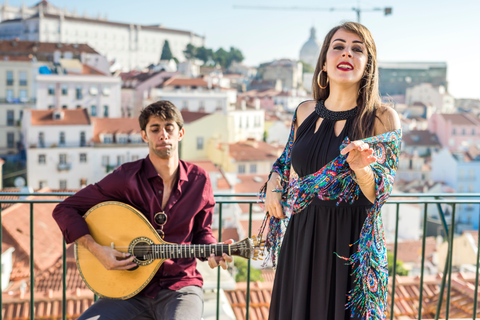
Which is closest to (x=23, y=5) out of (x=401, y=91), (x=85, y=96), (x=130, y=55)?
(x=130, y=55)

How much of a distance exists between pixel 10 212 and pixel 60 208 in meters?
17.4

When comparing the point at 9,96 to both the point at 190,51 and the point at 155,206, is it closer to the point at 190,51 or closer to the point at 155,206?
the point at 190,51

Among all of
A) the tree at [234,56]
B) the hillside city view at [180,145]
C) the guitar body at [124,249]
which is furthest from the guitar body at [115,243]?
the tree at [234,56]

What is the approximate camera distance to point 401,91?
88.9 metres

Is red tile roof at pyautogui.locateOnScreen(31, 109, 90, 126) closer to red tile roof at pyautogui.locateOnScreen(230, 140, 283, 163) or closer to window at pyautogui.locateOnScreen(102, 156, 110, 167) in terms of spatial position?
window at pyautogui.locateOnScreen(102, 156, 110, 167)

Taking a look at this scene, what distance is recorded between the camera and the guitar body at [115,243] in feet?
7.75

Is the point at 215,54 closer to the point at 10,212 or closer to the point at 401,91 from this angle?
the point at 401,91

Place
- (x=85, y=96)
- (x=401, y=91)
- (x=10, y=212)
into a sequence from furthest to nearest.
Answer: (x=401, y=91) → (x=85, y=96) → (x=10, y=212)

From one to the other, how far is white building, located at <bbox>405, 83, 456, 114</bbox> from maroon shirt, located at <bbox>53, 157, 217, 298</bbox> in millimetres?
79873

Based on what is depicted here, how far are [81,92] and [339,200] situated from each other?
158 feet

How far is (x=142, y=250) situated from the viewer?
236 centimetres

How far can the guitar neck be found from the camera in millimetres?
2297

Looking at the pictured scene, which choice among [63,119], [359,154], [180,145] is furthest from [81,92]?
[359,154]

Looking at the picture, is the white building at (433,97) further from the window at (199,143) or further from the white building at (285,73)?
→ the window at (199,143)
